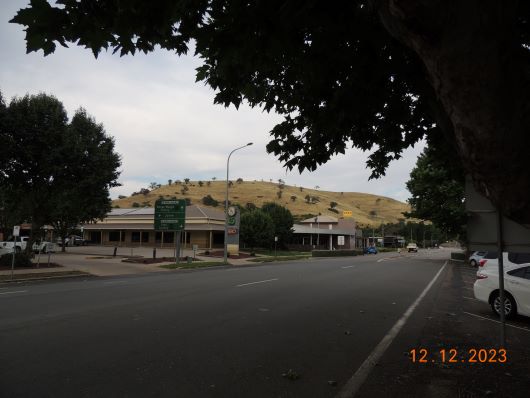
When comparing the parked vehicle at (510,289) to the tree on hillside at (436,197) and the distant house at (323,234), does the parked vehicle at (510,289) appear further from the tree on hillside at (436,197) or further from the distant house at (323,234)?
the distant house at (323,234)

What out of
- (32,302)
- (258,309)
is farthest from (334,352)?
(32,302)

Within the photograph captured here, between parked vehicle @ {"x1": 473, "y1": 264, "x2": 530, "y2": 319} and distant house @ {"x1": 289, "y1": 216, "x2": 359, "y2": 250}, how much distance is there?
176 ft

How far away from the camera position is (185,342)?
710 cm

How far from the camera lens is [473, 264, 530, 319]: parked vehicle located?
30.6 ft

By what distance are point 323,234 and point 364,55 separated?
74.5 meters

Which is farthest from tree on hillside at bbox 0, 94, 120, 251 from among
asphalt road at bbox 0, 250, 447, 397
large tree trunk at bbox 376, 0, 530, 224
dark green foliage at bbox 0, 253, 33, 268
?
large tree trunk at bbox 376, 0, 530, 224

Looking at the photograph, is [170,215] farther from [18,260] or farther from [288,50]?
[288,50]

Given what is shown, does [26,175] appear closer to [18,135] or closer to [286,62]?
[18,135]

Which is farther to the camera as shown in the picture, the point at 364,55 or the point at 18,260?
the point at 18,260

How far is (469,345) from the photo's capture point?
23.5 feet

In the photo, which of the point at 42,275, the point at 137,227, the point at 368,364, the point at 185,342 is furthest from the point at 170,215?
the point at 137,227

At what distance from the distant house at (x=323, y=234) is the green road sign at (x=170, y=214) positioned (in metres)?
37.6

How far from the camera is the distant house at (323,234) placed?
70812 millimetres

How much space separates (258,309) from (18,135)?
705 inches
